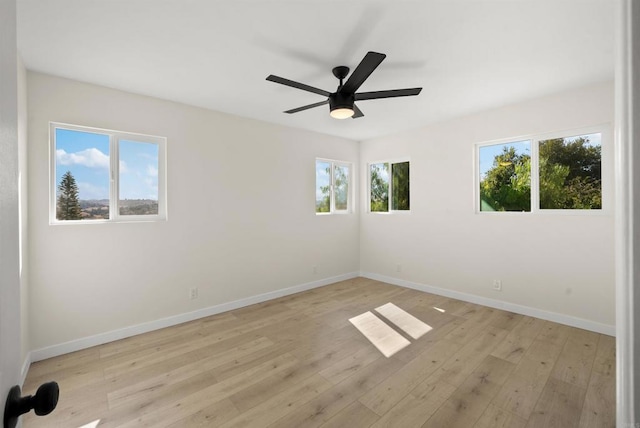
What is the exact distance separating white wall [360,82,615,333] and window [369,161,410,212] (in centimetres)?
17

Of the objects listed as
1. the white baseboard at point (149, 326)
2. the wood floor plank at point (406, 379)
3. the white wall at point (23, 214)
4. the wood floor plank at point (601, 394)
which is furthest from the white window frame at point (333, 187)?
the wood floor plank at point (601, 394)

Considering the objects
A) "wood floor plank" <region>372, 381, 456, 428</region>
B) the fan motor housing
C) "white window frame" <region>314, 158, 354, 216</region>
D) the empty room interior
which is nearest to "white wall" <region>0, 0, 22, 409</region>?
the empty room interior

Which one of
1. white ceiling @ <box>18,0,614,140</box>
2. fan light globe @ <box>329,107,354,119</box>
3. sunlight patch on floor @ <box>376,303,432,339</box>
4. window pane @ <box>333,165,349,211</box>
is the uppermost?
white ceiling @ <box>18,0,614,140</box>

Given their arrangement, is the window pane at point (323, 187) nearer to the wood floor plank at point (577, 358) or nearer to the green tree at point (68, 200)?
the green tree at point (68, 200)

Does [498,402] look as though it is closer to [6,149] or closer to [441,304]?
[441,304]

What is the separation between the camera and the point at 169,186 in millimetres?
3223

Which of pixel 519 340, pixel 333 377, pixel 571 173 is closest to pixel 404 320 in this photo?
pixel 519 340

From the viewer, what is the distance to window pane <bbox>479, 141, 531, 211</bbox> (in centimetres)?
349

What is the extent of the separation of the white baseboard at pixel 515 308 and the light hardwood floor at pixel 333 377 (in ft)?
0.40

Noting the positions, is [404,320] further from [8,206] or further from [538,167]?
[8,206]

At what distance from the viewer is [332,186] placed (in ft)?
16.5

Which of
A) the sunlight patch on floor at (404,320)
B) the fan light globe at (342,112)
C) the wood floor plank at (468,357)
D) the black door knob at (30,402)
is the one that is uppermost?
the fan light globe at (342,112)

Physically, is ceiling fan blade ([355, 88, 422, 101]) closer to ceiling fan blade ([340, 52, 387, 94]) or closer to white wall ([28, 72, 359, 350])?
ceiling fan blade ([340, 52, 387, 94])

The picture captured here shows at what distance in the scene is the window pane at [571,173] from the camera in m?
3.00
